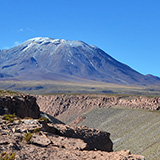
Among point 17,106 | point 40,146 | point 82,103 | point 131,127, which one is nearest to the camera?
point 40,146

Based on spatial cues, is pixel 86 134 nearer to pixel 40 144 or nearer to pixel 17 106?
pixel 40 144

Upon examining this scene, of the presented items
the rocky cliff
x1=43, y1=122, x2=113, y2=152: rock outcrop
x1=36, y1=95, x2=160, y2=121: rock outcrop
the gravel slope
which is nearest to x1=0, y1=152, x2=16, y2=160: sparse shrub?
the rocky cliff

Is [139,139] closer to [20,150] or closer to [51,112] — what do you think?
[20,150]

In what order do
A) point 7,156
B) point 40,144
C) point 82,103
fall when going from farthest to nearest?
point 82,103 → point 40,144 → point 7,156

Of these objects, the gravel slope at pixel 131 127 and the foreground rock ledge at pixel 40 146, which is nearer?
the foreground rock ledge at pixel 40 146

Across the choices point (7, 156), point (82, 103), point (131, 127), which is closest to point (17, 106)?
point (7, 156)

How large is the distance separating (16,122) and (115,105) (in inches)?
3027

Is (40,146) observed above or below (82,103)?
above

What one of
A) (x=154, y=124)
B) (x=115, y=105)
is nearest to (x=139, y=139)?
(x=154, y=124)

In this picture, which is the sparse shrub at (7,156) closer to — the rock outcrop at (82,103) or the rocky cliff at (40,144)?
the rocky cliff at (40,144)

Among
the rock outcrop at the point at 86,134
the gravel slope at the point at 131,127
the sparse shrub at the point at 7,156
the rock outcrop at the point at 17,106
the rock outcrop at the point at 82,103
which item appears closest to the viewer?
the sparse shrub at the point at 7,156

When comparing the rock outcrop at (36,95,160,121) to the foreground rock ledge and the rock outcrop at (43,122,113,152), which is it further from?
the foreground rock ledge

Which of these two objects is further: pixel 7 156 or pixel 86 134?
pixel 86 134

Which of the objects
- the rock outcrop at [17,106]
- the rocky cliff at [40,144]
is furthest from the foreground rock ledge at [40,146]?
the rock outcrop at [17,106]
